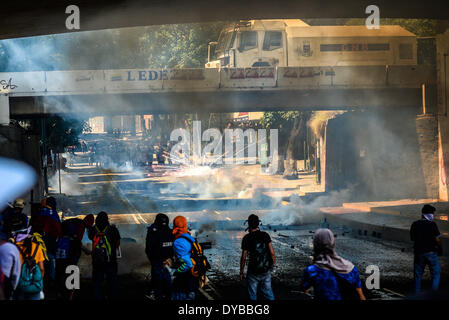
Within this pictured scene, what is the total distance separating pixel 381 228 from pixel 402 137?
11.1 m

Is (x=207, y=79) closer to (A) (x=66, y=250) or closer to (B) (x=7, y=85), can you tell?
(B) (x=7, y=85)

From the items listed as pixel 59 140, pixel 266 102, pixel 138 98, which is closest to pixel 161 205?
pixel 138 98

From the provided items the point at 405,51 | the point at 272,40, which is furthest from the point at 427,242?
the point at 405,51

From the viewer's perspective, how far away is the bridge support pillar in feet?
77.1

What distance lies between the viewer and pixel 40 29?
16984mm

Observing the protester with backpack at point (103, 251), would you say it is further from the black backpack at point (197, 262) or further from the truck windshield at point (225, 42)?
the truck windshield at point (225, 42)

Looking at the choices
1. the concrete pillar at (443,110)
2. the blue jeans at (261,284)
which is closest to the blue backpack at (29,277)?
the blue jeans at (261,284)

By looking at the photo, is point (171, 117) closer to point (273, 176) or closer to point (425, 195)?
point (273, 176)

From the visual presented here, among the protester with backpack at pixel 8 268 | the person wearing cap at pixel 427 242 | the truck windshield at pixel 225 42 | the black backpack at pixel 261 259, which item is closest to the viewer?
the protester with backpack at pixel 8 268

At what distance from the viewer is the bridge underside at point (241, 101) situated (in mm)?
26022

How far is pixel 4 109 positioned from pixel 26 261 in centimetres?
1909

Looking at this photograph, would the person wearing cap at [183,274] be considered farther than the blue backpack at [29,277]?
Yes

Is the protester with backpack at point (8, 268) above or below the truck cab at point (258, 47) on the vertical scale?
below

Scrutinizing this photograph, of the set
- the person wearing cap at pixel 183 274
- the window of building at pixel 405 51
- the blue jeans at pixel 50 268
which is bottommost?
the blue jeans at pixel 50 268
